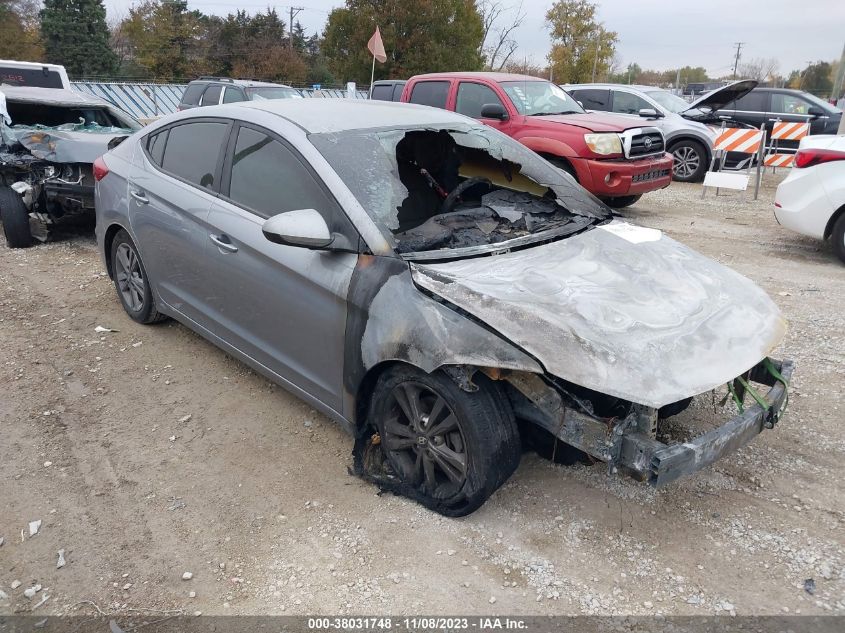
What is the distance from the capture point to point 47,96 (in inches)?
311

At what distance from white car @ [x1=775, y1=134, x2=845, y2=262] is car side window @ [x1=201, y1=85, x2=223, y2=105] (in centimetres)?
992

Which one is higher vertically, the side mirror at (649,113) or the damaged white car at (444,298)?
the side mirror at (649,113)

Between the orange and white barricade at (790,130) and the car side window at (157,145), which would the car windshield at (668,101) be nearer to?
the orange and white barricade at (790,130)

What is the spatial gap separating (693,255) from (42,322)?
15.8 feet

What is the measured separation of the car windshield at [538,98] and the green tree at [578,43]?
1244 inches

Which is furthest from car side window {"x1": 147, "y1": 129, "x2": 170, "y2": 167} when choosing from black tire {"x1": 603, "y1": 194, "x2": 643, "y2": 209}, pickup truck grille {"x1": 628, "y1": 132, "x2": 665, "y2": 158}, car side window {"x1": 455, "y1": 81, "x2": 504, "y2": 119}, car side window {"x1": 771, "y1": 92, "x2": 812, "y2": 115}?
car side window {"x1": 771, "y1": 92, "x2": 812, "y2": 115}

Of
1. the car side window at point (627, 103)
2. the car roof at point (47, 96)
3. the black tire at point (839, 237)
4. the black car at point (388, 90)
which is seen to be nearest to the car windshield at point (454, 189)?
the black tire at point (839, 237)

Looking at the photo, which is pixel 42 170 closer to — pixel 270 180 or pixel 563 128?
pixel 270 180

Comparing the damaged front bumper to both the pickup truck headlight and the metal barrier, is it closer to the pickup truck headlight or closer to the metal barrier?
the pickup truck headlight

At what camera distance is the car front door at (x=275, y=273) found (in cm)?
306

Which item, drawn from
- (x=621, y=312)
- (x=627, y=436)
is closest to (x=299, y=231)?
(x=621, y=312)

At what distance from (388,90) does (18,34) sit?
32.5 m

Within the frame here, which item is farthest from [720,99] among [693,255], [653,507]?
[653,507]

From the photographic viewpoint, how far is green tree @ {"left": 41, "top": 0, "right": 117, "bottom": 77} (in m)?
36.5
